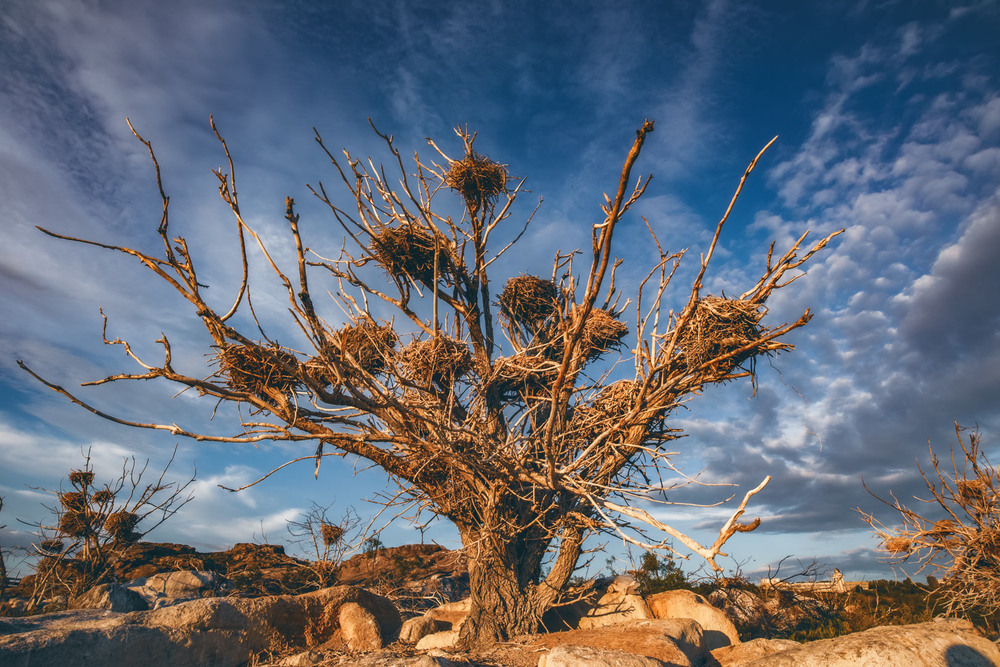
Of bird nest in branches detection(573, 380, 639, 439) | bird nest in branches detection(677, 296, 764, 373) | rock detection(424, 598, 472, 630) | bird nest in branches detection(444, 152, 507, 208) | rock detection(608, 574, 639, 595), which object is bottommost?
rock detection(424, 598, 472, 630)

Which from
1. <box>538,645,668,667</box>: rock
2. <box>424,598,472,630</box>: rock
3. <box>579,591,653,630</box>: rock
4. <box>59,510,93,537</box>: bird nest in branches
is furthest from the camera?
<box>59,510,93,537</box>: bird nest in branches

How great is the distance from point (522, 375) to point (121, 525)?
38.0ft

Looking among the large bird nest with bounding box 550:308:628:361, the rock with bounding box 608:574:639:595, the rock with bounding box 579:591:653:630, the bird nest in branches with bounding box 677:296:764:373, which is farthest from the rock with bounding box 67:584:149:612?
the bird nest in branches with bounding box 677:296:764:373

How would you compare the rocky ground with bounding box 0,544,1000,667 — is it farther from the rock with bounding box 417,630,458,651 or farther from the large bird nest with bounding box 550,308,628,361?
the large bird nest with bounding box 550,308,628,361

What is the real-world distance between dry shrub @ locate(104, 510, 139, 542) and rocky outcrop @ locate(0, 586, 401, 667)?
6.53m

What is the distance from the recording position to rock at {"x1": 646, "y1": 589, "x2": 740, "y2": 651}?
8.71 meters

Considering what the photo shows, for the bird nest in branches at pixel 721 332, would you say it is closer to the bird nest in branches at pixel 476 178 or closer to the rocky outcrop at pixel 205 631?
the bird nest in branches at pixel 476 178

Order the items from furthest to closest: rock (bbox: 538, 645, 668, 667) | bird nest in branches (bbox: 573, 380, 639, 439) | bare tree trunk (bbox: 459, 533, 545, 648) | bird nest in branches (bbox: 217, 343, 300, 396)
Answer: bird nest in branches (bbox: 573, 380, 639, 439) < bare tree trunk (bbox: 459, 533, 545, 648) < bird nest in branches (bbox: 217, 343, 300, 396) < rock (bbox: 538, 645, 668, 667)

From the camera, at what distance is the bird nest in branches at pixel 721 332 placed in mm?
7184

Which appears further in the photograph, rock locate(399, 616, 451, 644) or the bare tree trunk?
rock locate(399, 616, 451, 644)

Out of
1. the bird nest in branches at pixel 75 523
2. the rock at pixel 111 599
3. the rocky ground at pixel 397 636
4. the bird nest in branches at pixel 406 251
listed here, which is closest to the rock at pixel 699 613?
the rocky ground at pixel 397 636

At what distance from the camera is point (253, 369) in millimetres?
7055

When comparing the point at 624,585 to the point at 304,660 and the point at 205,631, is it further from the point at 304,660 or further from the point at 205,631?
the point at 205,631

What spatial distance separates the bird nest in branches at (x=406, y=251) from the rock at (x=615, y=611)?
6446 mm
